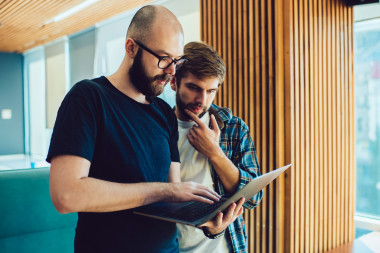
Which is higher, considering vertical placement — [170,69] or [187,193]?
[170,69]

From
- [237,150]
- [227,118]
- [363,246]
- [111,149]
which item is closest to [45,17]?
[227,118]

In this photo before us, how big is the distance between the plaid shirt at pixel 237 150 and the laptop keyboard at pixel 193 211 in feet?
1.56

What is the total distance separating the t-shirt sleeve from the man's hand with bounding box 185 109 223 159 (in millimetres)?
668

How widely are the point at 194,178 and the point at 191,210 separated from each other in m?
0.52

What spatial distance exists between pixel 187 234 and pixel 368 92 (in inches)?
127

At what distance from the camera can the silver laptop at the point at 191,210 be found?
1048mm

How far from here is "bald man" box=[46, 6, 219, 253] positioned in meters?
1.01

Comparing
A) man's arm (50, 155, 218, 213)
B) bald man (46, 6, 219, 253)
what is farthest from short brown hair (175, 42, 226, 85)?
A: man's arm (50, 155, 218, 213)

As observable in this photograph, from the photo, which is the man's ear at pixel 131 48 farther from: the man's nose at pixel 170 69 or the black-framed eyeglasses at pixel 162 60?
the man's nose at pixel 170 69

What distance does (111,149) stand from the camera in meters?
1.13

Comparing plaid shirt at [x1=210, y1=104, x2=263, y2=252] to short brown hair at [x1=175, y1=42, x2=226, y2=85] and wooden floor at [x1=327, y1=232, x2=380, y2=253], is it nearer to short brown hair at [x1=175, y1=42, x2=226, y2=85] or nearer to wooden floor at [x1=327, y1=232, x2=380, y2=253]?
short brown hair at [x1=175, y1=42, x2=226, y2=85]

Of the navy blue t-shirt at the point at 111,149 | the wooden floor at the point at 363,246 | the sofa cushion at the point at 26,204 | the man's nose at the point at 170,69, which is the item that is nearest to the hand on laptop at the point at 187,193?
the navy blue t-shirt at the point at 111,149

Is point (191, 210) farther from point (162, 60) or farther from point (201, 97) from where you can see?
point (201, 97)

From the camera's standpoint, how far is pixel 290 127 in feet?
9.02
